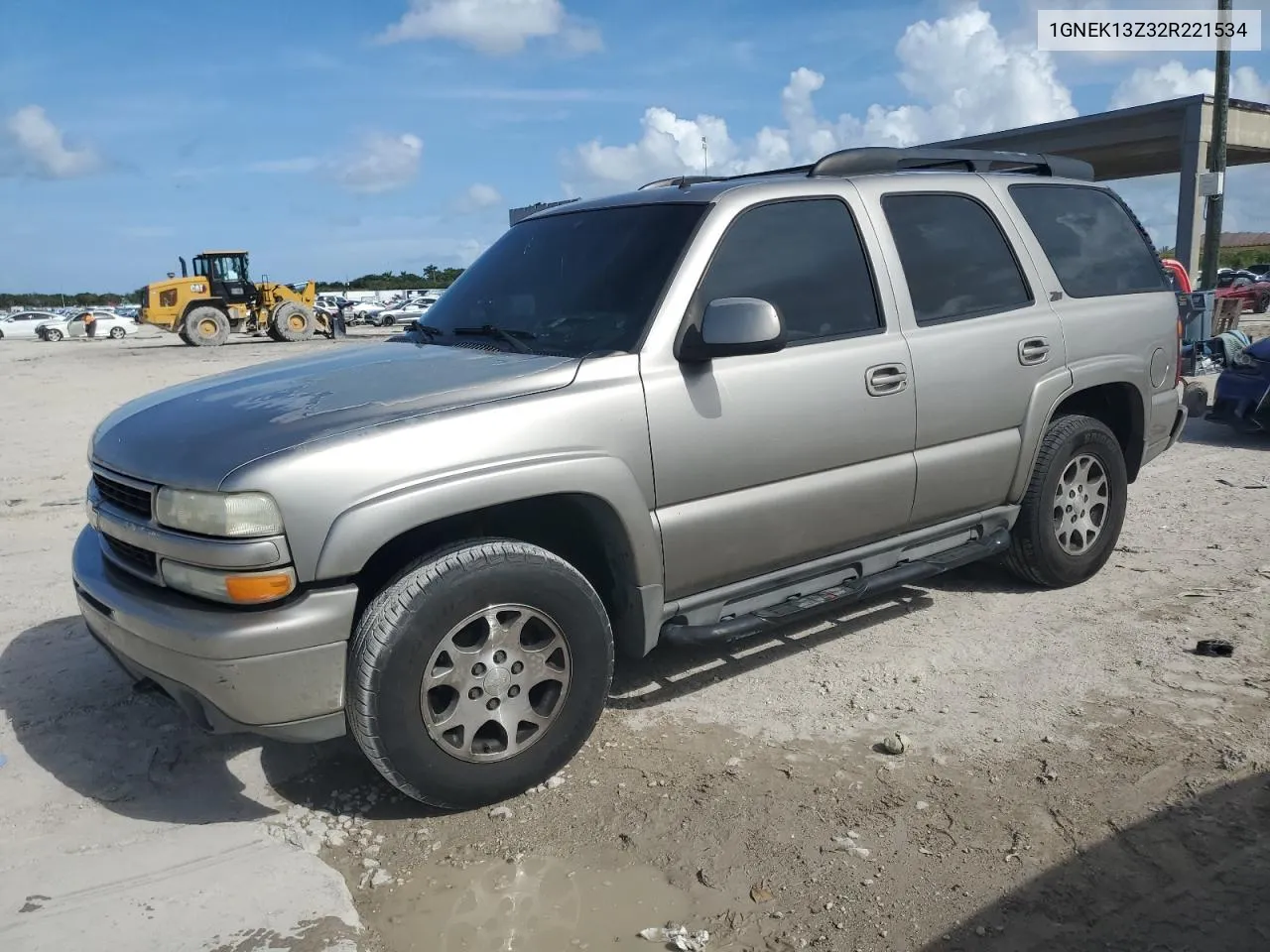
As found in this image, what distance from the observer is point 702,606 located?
3691 millimetres

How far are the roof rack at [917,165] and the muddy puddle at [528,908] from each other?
8.55 feet

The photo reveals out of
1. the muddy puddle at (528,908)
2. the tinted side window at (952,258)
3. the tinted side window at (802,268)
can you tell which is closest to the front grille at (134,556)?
the muddy puddle at (528,908)

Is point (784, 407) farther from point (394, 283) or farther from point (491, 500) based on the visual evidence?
point (394, 283)

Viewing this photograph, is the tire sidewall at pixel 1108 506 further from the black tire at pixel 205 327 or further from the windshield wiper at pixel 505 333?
the black tire at pixel 205 327

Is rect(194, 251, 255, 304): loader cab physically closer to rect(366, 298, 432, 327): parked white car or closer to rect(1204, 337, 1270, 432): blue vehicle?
rect(366, 298, 432, 327): parked white car

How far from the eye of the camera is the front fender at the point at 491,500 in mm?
2844

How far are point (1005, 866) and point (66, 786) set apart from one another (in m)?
2.96

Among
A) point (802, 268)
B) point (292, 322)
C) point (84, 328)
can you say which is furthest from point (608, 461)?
point (84, 328)

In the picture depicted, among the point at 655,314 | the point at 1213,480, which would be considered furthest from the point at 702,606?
the point at 1213,480

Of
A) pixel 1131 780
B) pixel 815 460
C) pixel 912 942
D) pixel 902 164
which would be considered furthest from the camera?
pixel 902 164

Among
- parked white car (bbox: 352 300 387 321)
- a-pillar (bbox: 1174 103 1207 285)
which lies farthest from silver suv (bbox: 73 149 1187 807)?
parked white car (bbox: 352 300 387 321)

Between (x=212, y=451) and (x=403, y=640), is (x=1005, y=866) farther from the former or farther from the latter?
(x=212, y=451)

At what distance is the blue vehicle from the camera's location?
8.58m

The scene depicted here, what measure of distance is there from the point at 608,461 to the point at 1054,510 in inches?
105
